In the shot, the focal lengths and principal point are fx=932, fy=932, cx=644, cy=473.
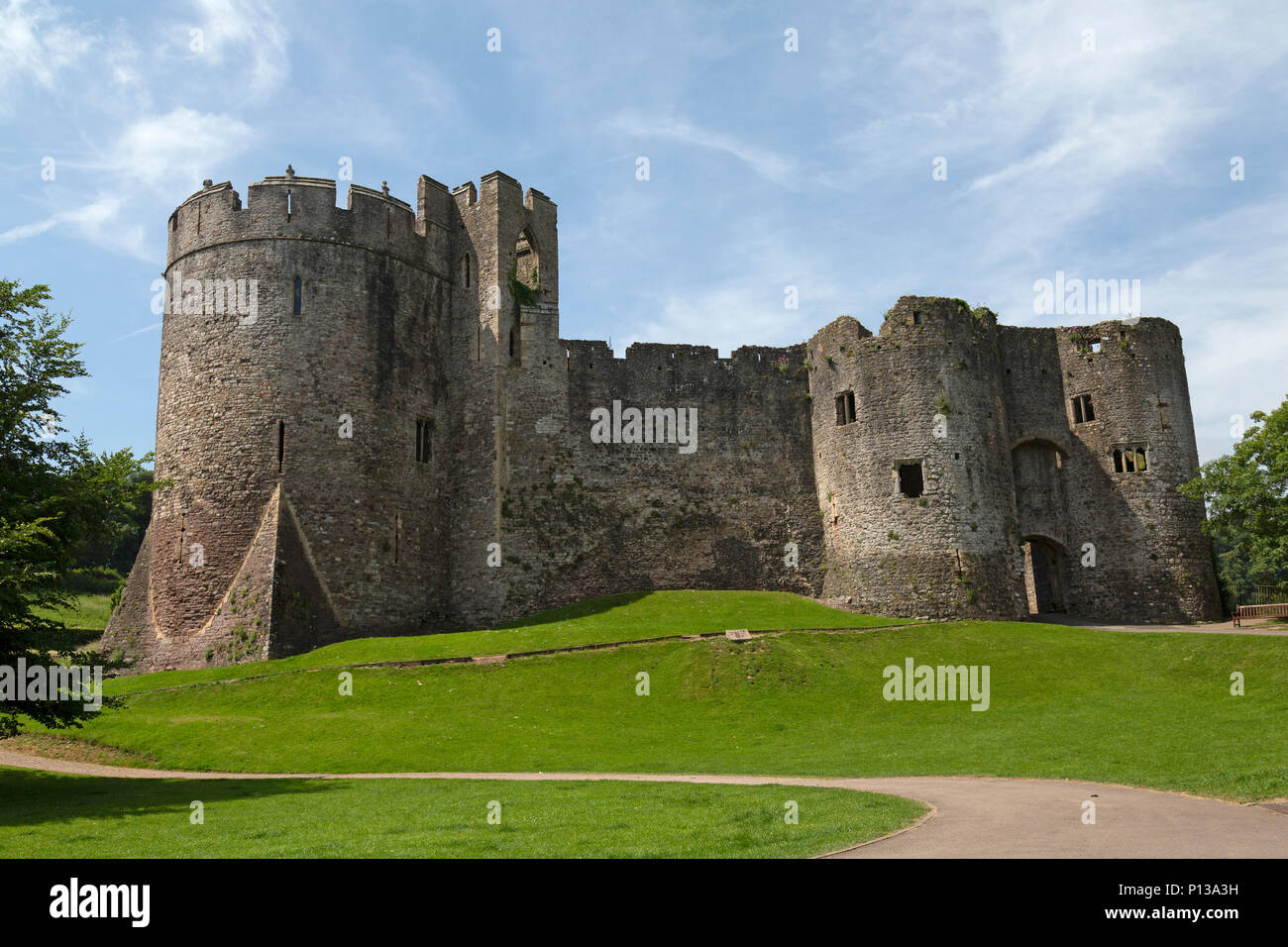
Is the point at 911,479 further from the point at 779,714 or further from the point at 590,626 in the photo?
the point at 779,714

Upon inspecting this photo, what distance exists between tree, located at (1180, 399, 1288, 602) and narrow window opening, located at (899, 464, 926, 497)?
38.2ft

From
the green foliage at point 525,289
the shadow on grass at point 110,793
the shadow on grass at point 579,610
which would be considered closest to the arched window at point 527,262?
the green foliage at point 525,289

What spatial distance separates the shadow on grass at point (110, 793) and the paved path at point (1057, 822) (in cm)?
729

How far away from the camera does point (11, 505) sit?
17.8m

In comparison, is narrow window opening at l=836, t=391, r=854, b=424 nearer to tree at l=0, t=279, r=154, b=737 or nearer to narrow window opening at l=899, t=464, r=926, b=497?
narrow window opening at l=899, t=464, r=926, b=497

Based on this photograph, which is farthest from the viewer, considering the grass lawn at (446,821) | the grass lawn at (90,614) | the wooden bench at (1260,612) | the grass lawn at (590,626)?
the grass lawn at (90,614)

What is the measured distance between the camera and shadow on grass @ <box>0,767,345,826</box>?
15555mm

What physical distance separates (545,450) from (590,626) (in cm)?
882

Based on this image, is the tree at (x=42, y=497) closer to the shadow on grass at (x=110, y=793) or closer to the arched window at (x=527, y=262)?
the shadow on grass at (x=110, y=793)

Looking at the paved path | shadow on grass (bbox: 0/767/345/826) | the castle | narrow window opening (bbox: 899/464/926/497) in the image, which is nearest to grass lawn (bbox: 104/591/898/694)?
the castle

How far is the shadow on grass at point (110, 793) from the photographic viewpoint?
1555 cm

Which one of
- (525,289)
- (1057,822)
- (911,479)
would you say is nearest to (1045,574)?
(911,479)
